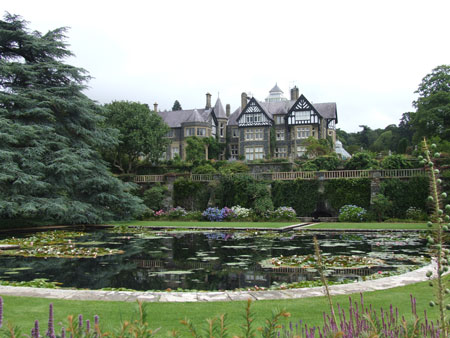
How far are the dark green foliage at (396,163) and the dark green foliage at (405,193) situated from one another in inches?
126

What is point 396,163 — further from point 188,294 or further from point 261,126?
point 188,294

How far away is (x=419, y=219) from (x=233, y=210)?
12.5 metres

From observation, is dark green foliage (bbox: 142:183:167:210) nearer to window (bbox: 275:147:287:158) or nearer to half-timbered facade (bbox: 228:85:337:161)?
half-timbered facade (bbox: 228:85:337:161)

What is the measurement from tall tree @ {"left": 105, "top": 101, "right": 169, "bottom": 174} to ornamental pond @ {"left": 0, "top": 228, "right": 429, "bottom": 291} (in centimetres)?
2490

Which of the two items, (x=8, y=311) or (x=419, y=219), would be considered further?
(x=419, y=219)

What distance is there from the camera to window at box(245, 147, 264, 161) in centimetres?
5372

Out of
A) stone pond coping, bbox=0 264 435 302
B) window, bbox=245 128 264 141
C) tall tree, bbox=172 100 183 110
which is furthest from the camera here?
tall tree, bbox=172 100 183 110

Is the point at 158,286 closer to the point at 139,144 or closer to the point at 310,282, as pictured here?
the point at 310,282

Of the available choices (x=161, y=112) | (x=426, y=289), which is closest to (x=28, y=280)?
(x=426, y=289)

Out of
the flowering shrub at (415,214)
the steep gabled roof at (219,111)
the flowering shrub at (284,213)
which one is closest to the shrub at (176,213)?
the flowering shrub at (284,213)

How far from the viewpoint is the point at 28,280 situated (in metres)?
8.77

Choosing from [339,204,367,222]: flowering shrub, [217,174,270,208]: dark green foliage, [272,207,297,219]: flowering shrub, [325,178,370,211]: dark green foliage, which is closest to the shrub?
[217,174,270,208]: dark green foliage

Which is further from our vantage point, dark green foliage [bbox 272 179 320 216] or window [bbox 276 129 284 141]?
window [bbox 276 129 284 141]

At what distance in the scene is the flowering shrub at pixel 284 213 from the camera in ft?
94.2
